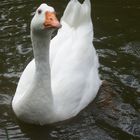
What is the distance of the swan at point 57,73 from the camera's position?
5.88m

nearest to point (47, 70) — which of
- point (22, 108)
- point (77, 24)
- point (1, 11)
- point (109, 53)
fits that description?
point (22, 108)

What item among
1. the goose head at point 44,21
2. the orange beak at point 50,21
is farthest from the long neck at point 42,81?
the orange beak at point 50,21

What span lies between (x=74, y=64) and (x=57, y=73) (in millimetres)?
275

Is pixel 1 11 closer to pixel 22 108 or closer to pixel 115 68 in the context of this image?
pixel 115 68

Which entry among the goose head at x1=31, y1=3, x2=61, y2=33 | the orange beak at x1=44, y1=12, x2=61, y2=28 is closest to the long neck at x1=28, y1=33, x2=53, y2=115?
the goose head at x1=31, y1=3, x2=61, y2=33

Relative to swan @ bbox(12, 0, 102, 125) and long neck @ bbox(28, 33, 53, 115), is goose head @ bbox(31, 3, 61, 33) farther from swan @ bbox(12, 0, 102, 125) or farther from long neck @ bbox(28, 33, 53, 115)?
long neck @ bbox(28, 33, 53, 115)

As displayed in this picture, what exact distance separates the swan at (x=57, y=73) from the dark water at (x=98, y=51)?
7.1 inches

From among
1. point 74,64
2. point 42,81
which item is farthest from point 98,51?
point 42,81

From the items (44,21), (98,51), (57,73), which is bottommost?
(98,51)

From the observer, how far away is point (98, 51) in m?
8.03

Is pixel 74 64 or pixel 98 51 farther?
pixel 98 51

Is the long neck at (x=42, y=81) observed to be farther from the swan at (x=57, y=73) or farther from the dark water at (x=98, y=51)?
the dark water at (x=98, y=51)

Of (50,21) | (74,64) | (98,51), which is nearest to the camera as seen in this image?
(50,21)

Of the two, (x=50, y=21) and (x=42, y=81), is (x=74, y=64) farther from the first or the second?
(x=50, y=21)
